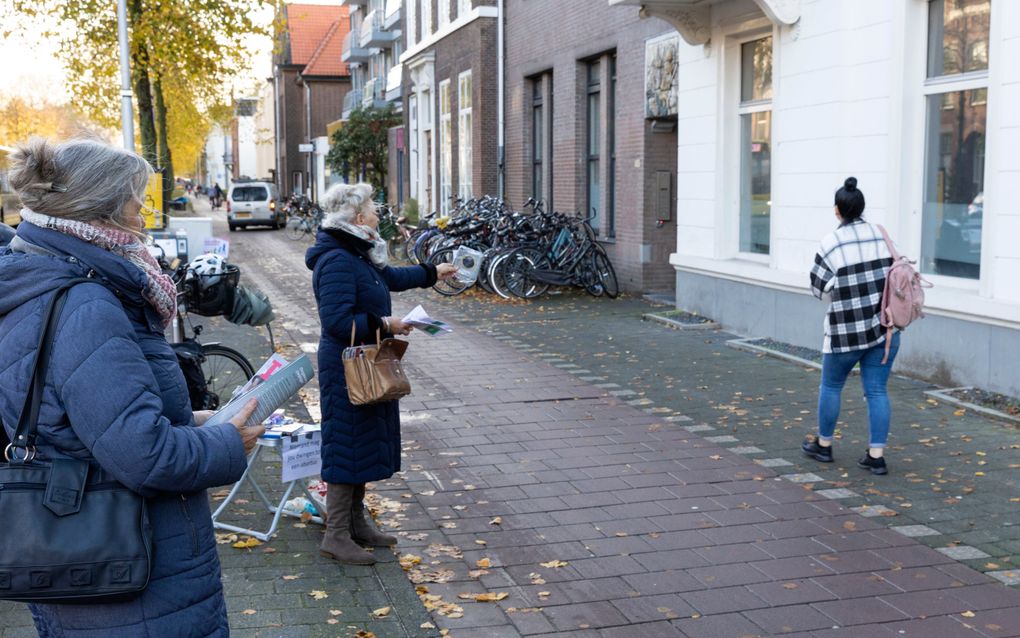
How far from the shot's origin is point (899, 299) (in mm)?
6535

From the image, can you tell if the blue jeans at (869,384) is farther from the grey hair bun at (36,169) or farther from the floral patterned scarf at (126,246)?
the grey hair bun at (36,169)

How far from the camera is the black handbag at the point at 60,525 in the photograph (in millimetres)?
2258

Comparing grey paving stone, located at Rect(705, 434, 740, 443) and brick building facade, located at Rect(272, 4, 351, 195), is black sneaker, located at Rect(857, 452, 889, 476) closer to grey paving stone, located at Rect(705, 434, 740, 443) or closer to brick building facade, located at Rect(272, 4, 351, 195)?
grey paving stone, located at Rect(705, 434, 740, 443)

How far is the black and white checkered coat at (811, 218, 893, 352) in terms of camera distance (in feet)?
21.7

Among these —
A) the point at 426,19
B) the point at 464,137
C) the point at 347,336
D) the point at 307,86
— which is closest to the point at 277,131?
the point at 307,86

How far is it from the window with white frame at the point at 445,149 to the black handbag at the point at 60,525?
25.2 metres

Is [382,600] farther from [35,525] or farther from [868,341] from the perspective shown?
[868,341]

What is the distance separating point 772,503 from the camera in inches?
243

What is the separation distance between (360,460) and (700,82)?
9.38 metres

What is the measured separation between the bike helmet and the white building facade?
5.70m

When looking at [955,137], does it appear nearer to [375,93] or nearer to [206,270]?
[206,270]

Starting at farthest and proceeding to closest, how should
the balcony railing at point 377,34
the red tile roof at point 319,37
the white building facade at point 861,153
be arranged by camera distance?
the red tile roof at point 319,37, the balcony railing at point 377,34, the white building facade at point 861,153

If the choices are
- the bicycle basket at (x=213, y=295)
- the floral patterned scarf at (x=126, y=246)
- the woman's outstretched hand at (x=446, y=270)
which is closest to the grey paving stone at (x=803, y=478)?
the woman's outstretched hand at (x=446, y=270)

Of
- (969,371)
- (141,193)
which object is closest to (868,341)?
(969,371)
